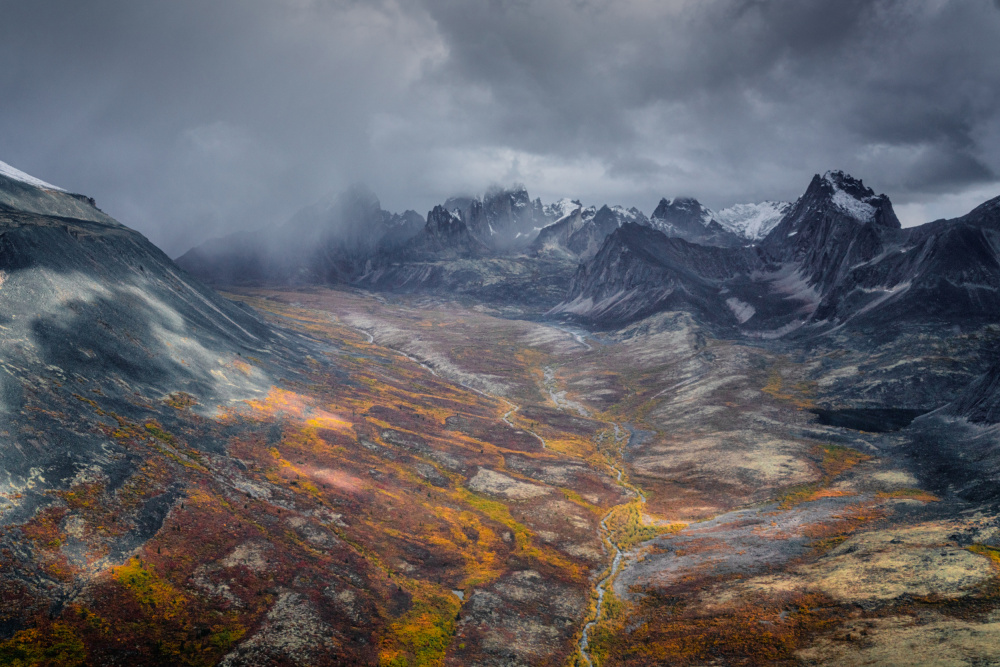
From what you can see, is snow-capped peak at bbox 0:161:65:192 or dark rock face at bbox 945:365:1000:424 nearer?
dark rock face at bbox 945:365:1000:424

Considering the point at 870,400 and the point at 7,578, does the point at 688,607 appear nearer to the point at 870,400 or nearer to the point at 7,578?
the point at 7,578

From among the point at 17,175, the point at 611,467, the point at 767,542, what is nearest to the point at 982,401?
the point at 611,467

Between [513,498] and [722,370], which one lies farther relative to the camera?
[722,370]

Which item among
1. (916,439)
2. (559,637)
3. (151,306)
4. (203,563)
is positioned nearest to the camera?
(203,563)

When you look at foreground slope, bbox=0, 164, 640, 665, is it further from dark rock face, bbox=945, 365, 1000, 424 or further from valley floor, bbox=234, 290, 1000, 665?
dark rock face, bbox=945, 365, 1000, 424

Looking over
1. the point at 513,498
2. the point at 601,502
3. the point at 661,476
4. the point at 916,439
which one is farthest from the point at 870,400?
the point at 513,498

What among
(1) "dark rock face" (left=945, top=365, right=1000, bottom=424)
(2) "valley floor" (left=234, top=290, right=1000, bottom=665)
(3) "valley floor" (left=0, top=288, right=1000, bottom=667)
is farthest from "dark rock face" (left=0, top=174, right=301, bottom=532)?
(1) "dark rock face" (left=945, top=365, right=1000, bottom=424)

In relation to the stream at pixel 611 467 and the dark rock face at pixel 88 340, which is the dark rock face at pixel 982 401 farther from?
the dark rock face at pixel 88 340

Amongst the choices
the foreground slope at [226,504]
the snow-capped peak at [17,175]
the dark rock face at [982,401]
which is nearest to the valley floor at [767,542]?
the foreground slope at [226,504]
